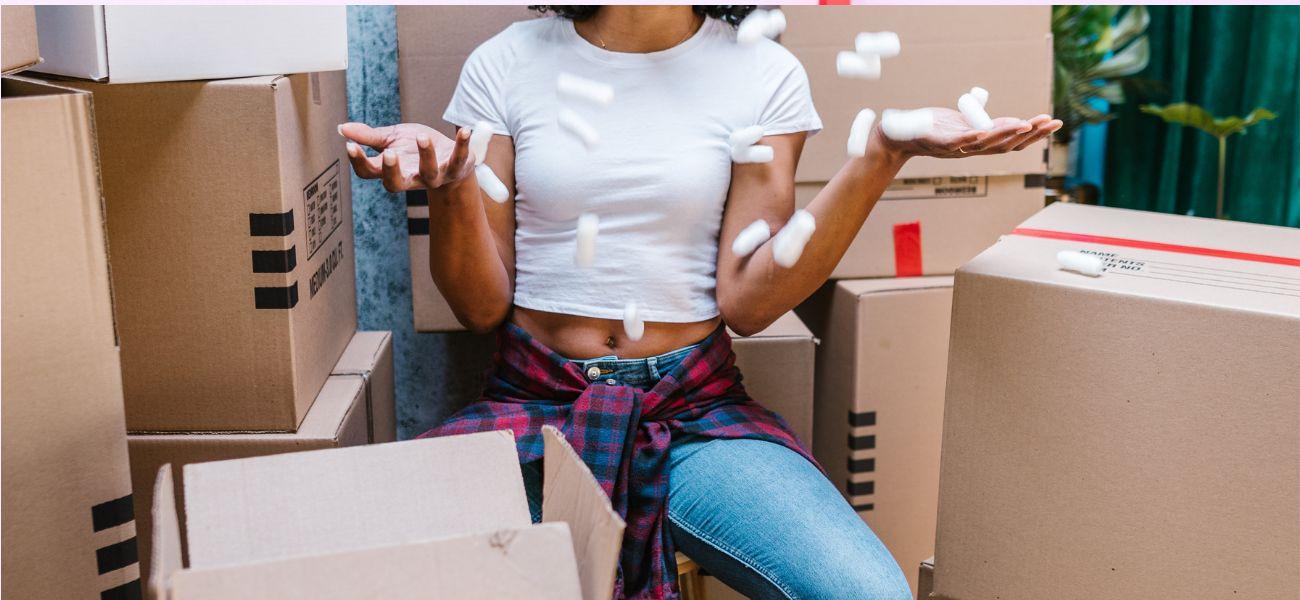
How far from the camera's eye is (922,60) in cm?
159

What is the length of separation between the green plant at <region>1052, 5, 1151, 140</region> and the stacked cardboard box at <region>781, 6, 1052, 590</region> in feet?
4.26

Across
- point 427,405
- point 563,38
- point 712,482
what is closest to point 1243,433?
point 712,482

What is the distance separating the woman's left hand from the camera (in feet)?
3.33

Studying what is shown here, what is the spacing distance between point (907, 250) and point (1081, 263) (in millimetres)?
613

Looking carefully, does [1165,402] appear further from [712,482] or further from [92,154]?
[92,154]

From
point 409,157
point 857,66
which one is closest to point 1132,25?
point 857,66

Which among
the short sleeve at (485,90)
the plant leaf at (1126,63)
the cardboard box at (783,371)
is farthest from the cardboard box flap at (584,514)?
the plant leaf at (1126,63)

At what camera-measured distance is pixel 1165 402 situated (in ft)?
3.33

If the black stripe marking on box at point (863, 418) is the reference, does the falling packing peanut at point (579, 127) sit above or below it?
above

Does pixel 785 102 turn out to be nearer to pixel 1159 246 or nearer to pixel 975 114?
pixel 975 114

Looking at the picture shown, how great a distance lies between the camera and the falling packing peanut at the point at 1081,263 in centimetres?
106

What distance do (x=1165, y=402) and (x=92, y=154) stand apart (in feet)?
3.06

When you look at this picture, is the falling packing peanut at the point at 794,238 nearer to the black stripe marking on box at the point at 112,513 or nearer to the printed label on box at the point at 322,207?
the printed label on box at the point at 322,207

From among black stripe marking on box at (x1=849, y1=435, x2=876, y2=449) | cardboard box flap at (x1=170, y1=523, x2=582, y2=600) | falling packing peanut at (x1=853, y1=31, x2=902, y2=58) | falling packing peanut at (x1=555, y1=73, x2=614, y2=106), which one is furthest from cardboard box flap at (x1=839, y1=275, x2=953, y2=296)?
cardboard box flap at (x1=170, y1=523, x2=582, y2=600)
